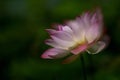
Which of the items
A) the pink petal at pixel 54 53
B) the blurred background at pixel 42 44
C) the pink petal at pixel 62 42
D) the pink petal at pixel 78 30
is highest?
the blurred background at pixel 42 44

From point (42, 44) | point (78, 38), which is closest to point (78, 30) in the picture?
point (78, 38)

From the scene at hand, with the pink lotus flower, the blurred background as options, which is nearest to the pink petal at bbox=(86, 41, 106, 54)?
the pink lotus flower

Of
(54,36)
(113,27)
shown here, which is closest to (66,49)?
(54,36)

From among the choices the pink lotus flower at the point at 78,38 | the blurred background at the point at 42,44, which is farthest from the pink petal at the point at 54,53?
the blurred background at the point at 42,44

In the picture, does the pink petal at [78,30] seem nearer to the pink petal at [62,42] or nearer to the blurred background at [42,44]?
the pink petal at [62,42]

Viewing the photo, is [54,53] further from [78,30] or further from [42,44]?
[42,44]

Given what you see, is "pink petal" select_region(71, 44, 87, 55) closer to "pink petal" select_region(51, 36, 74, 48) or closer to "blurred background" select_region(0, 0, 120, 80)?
"pink petal" select_region(51, 36, 74, 48)
